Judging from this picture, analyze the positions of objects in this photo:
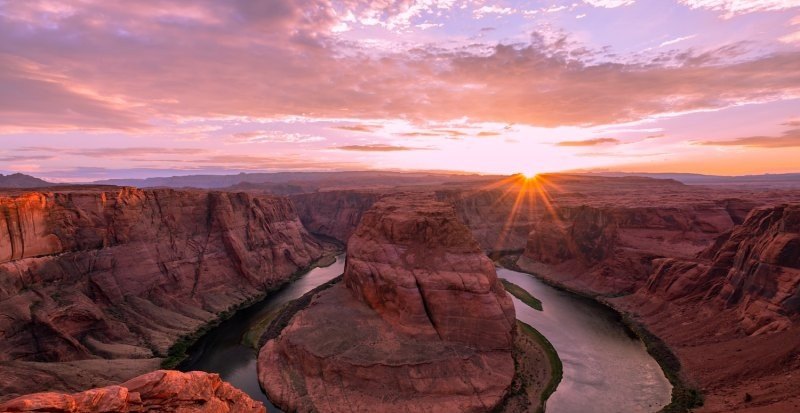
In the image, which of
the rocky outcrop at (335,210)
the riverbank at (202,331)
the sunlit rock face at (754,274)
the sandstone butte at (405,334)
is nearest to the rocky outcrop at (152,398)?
the sandstone butte at (405,334)

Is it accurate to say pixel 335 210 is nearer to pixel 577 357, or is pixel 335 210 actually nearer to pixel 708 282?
pixel 577 357

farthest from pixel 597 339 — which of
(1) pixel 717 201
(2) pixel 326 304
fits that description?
(1) pixel 717 201

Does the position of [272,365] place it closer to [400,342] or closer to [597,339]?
[400,342]

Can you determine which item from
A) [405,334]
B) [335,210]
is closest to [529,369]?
[405,334]

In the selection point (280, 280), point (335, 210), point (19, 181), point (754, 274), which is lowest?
point (280, 280)

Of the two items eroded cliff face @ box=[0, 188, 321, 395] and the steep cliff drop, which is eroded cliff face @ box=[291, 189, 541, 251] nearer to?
the steep cliff drop

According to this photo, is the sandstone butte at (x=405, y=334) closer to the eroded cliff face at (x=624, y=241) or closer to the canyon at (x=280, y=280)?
the canyon at (x=280, y=280)
